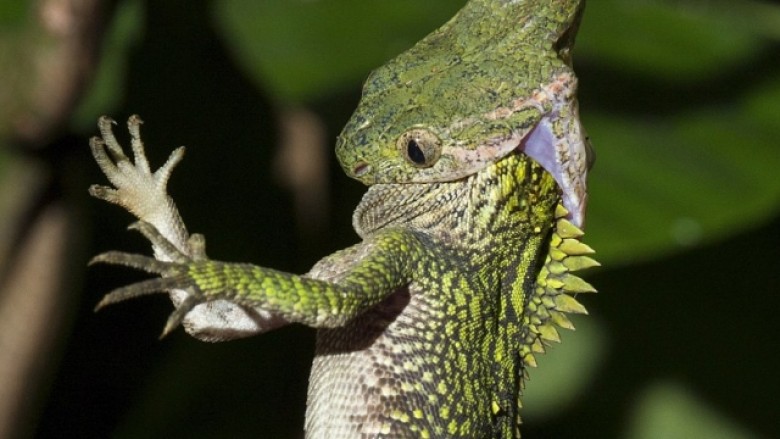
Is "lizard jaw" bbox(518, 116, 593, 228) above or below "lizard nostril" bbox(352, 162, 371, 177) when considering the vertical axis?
below

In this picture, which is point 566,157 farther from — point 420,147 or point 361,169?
point 361,169

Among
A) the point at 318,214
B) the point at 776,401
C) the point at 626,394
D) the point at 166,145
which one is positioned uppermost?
the point at 166,145

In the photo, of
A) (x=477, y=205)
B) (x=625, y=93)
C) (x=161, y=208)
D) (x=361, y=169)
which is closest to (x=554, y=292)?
(x=477, y=205)

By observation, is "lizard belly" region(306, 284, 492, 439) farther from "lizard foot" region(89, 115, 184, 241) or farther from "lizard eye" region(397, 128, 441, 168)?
"lizard foot" region(89, 115, 184, 241)

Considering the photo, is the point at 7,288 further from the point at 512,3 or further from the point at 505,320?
the point at 512,3

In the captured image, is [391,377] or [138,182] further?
[138,182]

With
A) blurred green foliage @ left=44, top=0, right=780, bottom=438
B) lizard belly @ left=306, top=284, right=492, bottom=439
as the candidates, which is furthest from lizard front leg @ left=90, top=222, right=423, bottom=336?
blurred green foliage @ left=44, top=0, right=780, bottom=438

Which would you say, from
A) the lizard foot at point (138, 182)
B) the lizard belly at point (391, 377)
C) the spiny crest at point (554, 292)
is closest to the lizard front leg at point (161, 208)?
the lizard foot at point (138, 182)

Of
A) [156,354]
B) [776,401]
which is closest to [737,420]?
[776,401]
